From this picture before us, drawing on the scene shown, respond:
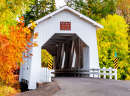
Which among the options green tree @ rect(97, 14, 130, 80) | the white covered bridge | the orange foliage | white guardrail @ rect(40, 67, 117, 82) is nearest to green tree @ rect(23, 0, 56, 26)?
green tree @ rect(97, 14, 130, 80)

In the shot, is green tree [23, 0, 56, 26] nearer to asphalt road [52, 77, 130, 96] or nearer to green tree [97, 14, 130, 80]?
green tree [97, 14, 130, 80]

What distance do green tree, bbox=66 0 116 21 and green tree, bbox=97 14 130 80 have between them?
8.06 meters

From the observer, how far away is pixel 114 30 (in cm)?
3195

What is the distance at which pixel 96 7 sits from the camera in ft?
138

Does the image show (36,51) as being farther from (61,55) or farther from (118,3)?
(118,3)

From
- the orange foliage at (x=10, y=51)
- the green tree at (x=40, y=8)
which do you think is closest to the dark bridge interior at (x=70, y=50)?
the orange foliage at (x=10, y=51)

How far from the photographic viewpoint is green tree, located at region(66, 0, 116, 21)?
134 feet

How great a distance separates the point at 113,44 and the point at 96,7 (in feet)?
39.9

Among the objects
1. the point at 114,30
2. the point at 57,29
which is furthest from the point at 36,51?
the point at 114,30

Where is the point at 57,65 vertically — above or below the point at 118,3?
below

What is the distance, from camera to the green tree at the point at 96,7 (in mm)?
40969

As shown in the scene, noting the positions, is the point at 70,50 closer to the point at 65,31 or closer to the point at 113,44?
the point at 65,31

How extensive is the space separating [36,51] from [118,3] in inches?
1040

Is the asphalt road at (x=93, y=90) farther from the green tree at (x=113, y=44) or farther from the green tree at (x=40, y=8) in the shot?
the green tree at (x=40, y=8)
